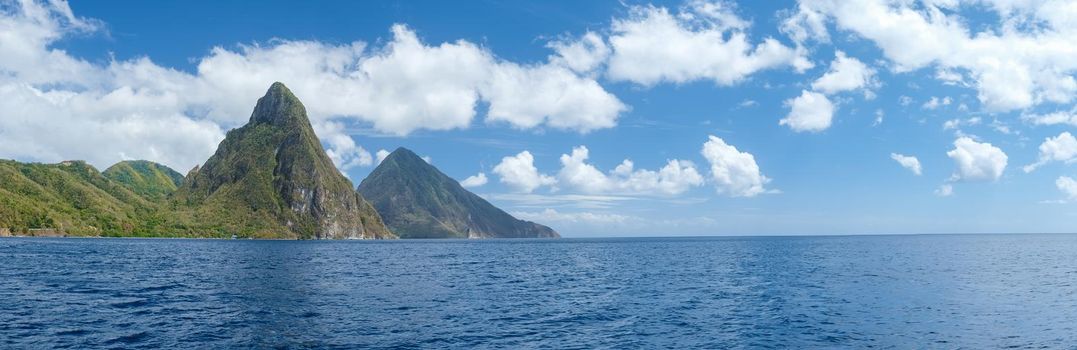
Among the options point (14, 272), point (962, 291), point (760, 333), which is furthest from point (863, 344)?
point (14, 272)

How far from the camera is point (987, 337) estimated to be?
158 feet

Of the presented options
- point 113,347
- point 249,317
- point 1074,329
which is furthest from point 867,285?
point 113,347

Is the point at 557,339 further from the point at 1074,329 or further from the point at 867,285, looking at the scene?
the point at 867,285

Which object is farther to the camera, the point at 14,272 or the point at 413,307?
the point at 14,272

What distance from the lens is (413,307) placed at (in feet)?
204

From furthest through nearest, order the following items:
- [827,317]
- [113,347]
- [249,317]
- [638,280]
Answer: [638,280] < [827,317] < [249,317] < [113,347]

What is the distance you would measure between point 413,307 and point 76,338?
27.1 m

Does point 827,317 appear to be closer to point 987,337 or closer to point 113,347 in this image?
point 987,337

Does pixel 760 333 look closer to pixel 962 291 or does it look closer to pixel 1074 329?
pixel 1074 329

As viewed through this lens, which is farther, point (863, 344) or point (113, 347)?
point (863, 344)

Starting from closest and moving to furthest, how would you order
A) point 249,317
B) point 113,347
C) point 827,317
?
point 113,347, point 249,317, point 827,317

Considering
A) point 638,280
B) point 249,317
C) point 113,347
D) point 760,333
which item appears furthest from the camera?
point 638,280

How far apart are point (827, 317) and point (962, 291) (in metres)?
34.5

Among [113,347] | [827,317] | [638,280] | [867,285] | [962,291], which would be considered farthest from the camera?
[638,280]
